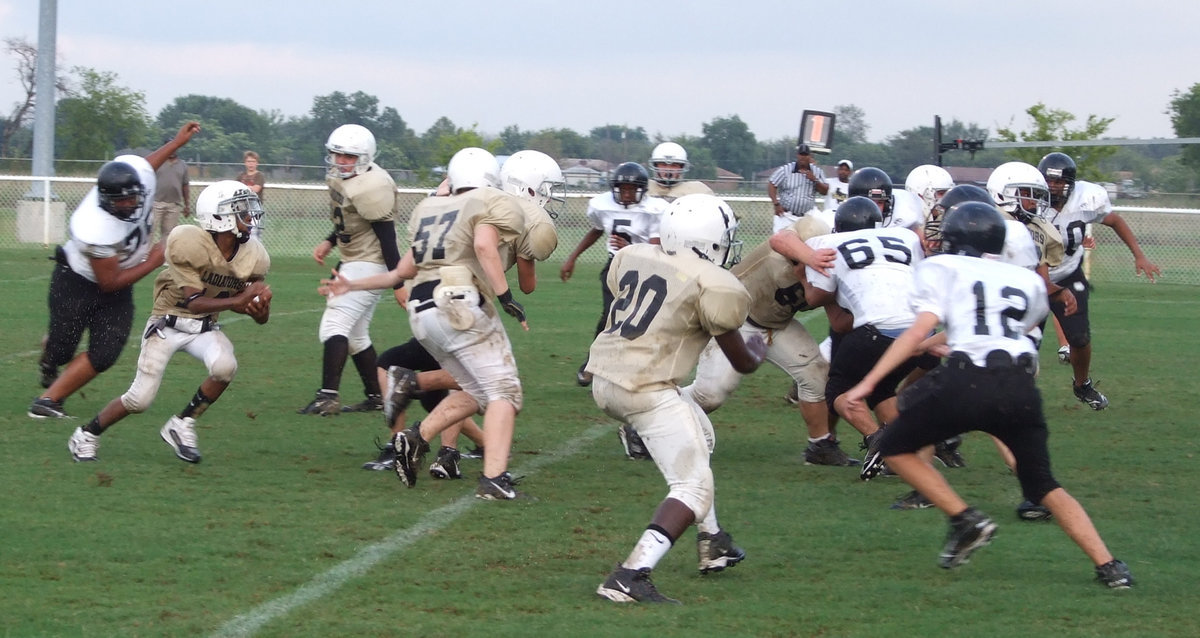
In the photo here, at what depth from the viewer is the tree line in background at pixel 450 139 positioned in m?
33.0

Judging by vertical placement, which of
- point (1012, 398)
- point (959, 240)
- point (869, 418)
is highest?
point (959, 240)

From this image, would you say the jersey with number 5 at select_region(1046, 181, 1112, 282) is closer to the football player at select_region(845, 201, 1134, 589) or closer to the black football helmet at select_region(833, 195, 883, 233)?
the black football helmet at select_region(833, 195, 883, 233)

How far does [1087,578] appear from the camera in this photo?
500 cm

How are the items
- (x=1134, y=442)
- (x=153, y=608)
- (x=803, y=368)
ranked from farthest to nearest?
1. (x=1134, y=442)
2. (x=803, y=368)
3. (x=153, y=608)

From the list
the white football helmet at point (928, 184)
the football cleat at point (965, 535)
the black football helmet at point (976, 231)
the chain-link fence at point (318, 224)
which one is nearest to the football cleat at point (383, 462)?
the football cleat at point (965, 535)

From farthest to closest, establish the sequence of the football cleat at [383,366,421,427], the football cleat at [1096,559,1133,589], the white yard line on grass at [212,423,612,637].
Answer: the football cleat at [383,366,421,427] → the football cleat at [1096,559,1133,589] → the white yard line on grass at [212,423,612,637]

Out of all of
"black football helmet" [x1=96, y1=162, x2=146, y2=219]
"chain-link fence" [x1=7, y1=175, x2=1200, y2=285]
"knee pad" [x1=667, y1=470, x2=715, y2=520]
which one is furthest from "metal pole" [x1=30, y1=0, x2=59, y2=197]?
"knee pad" [x1=667, y1=470, x2=715, y2=520]

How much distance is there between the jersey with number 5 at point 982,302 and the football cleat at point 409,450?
7.87 feet

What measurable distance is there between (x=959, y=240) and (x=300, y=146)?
36352 mm

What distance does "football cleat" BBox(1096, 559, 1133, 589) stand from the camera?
482cm

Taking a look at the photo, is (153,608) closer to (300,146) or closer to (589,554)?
(589,554)

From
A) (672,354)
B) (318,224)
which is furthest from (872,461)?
(318,224)

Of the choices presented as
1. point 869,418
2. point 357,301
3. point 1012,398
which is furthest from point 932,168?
point 1012,398

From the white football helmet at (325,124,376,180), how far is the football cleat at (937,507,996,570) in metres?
4.69
